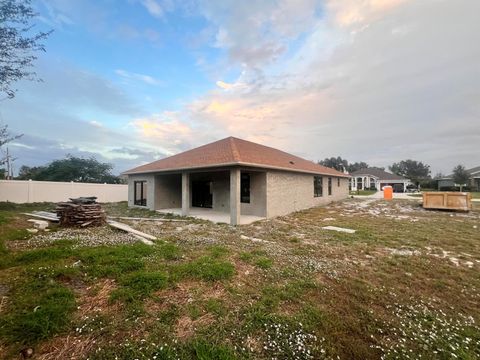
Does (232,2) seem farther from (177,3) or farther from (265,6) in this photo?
(177,3)

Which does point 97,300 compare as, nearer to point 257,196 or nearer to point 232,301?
point 232,301

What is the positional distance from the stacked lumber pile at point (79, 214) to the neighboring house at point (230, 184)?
4.56 m

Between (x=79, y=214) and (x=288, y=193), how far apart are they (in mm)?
10360

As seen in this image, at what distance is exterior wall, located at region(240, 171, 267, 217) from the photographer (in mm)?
11750

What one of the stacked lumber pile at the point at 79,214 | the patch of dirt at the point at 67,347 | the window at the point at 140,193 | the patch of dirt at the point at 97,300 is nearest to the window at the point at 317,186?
the window at the point at 140,193

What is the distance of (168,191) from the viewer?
52.6ft

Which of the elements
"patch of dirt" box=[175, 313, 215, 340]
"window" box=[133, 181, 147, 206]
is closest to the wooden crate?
"patch of dirt" box=[175, 313, 215, 340]

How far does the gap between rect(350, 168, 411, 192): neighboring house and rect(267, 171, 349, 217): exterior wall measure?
106 ft

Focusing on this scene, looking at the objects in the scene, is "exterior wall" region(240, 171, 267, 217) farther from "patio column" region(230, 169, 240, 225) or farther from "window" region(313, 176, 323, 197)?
"window" region(313, 176, 323, 197)

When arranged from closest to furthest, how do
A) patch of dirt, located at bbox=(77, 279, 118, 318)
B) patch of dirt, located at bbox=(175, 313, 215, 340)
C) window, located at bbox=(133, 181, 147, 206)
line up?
patch of dirt, located at bbox=(175, 313, 215, 340), patch of dirt, located at bbox=(77, 279, 118, 318), window, located at bbox=(133, 181, 147, 206)

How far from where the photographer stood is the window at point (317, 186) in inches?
682

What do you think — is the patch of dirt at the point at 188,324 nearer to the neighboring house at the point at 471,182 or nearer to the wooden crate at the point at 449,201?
the wooden crate at the point at 449,201

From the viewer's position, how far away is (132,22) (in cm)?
923

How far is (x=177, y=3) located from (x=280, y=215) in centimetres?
1098
